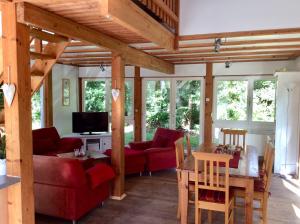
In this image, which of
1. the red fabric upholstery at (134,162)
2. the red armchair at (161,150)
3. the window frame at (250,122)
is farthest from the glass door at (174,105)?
the red fabric upholstery at (134,162)

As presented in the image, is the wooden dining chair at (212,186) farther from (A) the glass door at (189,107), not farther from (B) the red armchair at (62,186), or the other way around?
(A) the glass door at (189,107)

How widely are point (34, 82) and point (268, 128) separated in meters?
5.54

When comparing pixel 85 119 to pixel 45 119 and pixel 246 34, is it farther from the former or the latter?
pixel 246 34

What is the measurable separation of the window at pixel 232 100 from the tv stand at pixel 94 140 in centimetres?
306

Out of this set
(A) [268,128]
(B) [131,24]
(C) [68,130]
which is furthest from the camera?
(C) [68,130]

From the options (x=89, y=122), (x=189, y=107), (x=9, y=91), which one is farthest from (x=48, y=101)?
(x=9, y=91)

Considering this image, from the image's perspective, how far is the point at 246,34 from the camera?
3553 mm

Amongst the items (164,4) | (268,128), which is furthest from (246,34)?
(268,128)

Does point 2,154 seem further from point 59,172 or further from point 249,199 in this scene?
point 249,199

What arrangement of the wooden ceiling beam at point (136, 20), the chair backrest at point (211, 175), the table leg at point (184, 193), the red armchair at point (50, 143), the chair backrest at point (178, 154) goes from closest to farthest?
the wooden ceiling beam at point (136, 20), the chair backrest at point (211, 175), the table leg at point (184, 193), the chair backrest at point (178, 154), the red armchair at point (50, 143)

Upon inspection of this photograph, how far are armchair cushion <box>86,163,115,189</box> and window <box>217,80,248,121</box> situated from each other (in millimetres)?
4029

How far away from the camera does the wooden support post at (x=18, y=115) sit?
7.57 ft

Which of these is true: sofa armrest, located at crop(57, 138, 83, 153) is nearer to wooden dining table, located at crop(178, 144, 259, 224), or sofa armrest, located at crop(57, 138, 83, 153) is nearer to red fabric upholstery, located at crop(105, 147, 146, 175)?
red fabric upholstery, located at crop(105, 147, 146, 175)

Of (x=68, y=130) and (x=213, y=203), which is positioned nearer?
(x=213, y=203)
